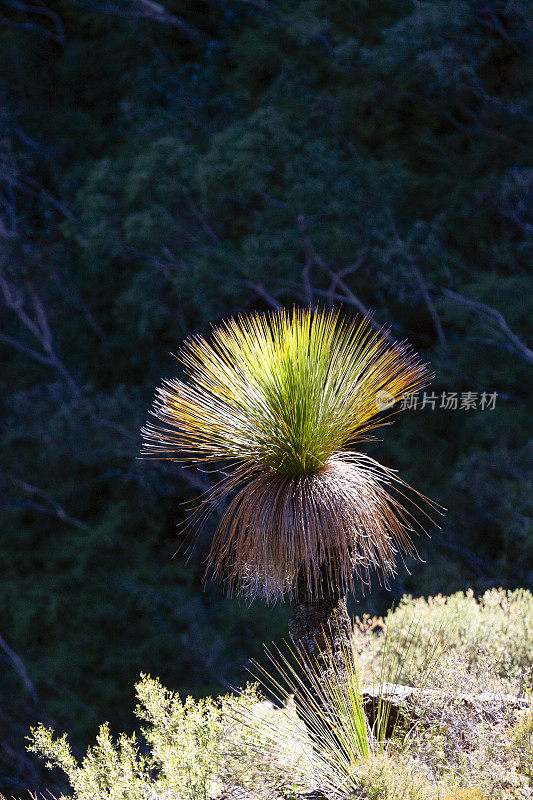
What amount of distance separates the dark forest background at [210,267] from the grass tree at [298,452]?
301 inches

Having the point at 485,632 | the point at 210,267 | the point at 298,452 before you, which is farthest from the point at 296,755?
the point at 210,267

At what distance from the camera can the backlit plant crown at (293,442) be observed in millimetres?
3541

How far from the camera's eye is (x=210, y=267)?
1346 cm

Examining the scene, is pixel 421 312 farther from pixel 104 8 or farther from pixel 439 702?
pixel 439 702

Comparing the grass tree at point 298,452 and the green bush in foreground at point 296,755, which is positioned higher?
the grass tree at point 298,452

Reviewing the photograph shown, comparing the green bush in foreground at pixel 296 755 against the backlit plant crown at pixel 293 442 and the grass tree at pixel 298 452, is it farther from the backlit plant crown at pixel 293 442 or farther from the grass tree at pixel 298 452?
the backlit plant crown at pixel 293 442

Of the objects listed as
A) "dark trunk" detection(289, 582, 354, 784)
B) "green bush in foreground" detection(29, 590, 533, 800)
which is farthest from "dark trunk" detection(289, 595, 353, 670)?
"green bush in foreground" detection(29, 590, 533, 800)

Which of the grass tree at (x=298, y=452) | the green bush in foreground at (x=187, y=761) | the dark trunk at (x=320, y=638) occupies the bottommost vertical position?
the green bush in foreground at (x=187, y=761)

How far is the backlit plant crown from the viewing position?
354cm

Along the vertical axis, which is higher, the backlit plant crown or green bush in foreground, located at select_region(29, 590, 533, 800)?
the backlit plant crown

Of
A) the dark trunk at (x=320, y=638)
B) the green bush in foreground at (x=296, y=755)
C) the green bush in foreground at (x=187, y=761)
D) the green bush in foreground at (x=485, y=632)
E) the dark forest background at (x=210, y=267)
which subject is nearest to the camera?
the green bush in foreground at (x=296, y=755)

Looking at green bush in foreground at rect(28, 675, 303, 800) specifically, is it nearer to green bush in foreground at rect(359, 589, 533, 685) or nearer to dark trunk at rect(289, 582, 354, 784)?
dark trunk at rect(289, 582, 354, 784)

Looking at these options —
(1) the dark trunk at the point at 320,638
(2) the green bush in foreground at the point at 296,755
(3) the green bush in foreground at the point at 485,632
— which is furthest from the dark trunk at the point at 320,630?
(3) the green bush in foreground at the point at 485,632

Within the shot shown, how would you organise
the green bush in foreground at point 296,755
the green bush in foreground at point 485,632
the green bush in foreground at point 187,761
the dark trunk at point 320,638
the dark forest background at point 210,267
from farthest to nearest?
the dark forest background at point 210,267 → the green bush in foreground at point 485,632 → the dark trunk at point 320,638 → the green bush in foreground at point 187,761 → the green bush in foreground at point 296,755
